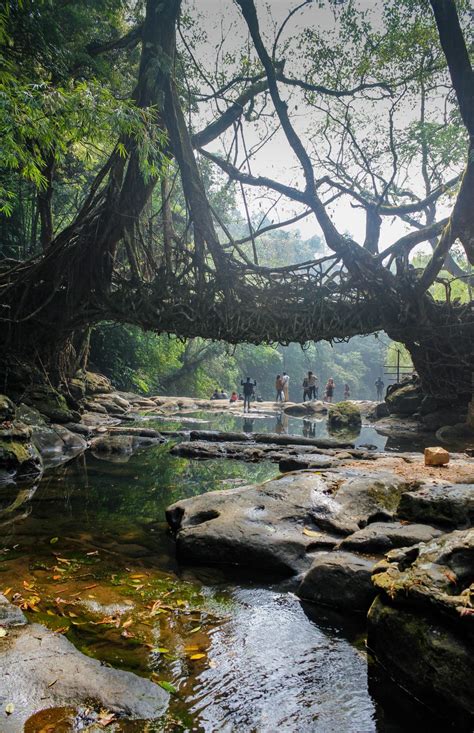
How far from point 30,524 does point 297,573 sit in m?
3.04

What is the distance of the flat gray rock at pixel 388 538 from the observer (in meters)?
3.83

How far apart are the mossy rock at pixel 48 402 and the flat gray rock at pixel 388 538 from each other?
9753 mm

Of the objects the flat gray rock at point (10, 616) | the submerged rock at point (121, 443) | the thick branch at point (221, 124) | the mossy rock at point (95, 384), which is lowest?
the submerged rock at point (121, 443)

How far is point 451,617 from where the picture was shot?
229 cm

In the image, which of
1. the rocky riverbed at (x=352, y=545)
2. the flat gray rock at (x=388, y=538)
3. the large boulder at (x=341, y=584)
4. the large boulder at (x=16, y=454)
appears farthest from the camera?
the large boulder at (x=16, y=454)

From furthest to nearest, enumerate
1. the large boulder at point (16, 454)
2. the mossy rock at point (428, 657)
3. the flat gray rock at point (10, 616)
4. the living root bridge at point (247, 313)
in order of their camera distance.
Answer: the living root bridge at point (247, 313) < the large boulder at point (16, 454) < the flat gray rock at point (10, 616) < the mossy rock at point (428, 657)

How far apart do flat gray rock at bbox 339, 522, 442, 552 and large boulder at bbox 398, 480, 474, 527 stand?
0.19m

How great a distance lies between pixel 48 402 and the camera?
40.5 ft

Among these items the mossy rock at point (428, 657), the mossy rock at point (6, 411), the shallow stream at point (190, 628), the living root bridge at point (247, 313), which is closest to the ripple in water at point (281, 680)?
the shallow stream at point (190, 628)

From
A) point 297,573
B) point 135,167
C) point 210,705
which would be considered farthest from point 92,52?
point 210,705

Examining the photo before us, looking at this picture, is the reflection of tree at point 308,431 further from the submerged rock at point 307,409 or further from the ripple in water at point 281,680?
the ripple in water at point 281,680

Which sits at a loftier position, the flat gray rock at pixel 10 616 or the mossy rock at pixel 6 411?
the mossy rock at pixel 6 411

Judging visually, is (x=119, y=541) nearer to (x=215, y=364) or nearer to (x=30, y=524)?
(x=30, y=524)

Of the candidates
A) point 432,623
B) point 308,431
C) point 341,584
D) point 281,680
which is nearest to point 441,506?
point 341,584
